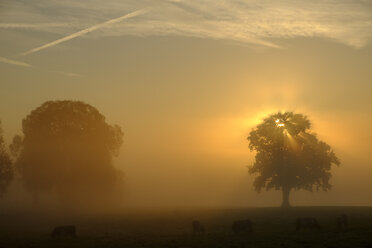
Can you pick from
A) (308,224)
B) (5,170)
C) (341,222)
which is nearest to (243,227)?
(308,224)

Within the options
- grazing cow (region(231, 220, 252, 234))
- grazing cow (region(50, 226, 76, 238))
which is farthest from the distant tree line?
grazing cow (region(231, 220, 252, 234))

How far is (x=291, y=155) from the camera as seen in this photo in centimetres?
9225

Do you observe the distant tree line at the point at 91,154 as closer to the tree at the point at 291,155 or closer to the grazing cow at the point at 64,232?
the tree at the point at 291,155

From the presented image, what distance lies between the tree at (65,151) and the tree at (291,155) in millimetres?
26742

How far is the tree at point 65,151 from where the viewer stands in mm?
83375

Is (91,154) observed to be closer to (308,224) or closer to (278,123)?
(278,123)

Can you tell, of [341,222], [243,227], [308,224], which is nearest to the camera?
[243,227]

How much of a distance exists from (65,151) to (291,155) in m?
37.5

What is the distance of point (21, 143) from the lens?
86375 millimetres

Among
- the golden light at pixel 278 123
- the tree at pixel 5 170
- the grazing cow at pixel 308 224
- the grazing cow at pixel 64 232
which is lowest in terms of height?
the grazing cow at pixel 64 232

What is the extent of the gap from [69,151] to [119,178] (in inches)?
515

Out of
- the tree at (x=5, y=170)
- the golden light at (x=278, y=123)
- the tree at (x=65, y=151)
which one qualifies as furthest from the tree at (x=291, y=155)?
the tree at (x=5, y=170)

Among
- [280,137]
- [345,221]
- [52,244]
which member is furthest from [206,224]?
[280,137]

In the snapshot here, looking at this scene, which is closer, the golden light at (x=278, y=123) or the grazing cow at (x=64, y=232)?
the grazing cow at (x=64, y=232)
